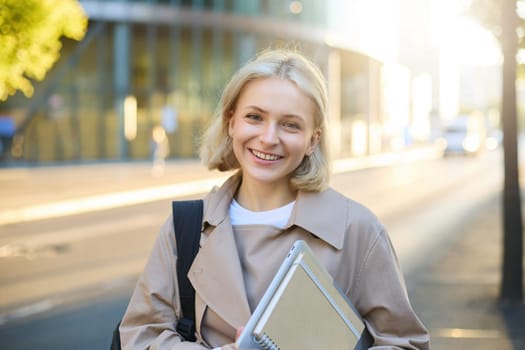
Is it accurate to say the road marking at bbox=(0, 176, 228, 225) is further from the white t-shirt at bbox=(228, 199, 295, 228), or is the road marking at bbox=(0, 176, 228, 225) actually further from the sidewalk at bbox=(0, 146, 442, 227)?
the white t-shirt at bbox=(228, 199, 295, 228)

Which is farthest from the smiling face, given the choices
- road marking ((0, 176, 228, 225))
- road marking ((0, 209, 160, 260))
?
road marking ((0, 176, 228, 225))

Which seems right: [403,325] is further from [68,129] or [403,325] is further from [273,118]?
[68,129]

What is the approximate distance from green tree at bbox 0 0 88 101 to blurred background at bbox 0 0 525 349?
3cm

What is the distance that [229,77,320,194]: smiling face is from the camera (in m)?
2.12

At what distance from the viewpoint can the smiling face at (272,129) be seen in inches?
83.7

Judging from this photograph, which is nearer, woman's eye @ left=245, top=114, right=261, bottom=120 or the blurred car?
woman's eye @ left=245, top=114, right=261, bottom=120

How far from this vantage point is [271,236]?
2.11m

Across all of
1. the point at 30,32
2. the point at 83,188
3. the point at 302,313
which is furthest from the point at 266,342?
the point at 83,188

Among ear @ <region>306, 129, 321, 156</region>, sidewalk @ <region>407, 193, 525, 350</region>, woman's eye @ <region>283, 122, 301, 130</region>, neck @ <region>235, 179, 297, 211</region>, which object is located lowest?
sidewalk @ <region>407, 193, 525, 350</region>

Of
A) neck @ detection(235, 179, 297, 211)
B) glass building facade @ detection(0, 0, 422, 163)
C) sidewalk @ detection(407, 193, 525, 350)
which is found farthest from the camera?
glass building facade @ detection(0, 0, 422, 163)

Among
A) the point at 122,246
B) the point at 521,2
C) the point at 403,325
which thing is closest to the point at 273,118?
the point at 403,325

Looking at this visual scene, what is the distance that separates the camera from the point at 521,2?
344 inches

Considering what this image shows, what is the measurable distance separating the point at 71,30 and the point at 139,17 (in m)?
27.6

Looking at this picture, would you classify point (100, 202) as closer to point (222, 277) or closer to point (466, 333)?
point (466, 333)
